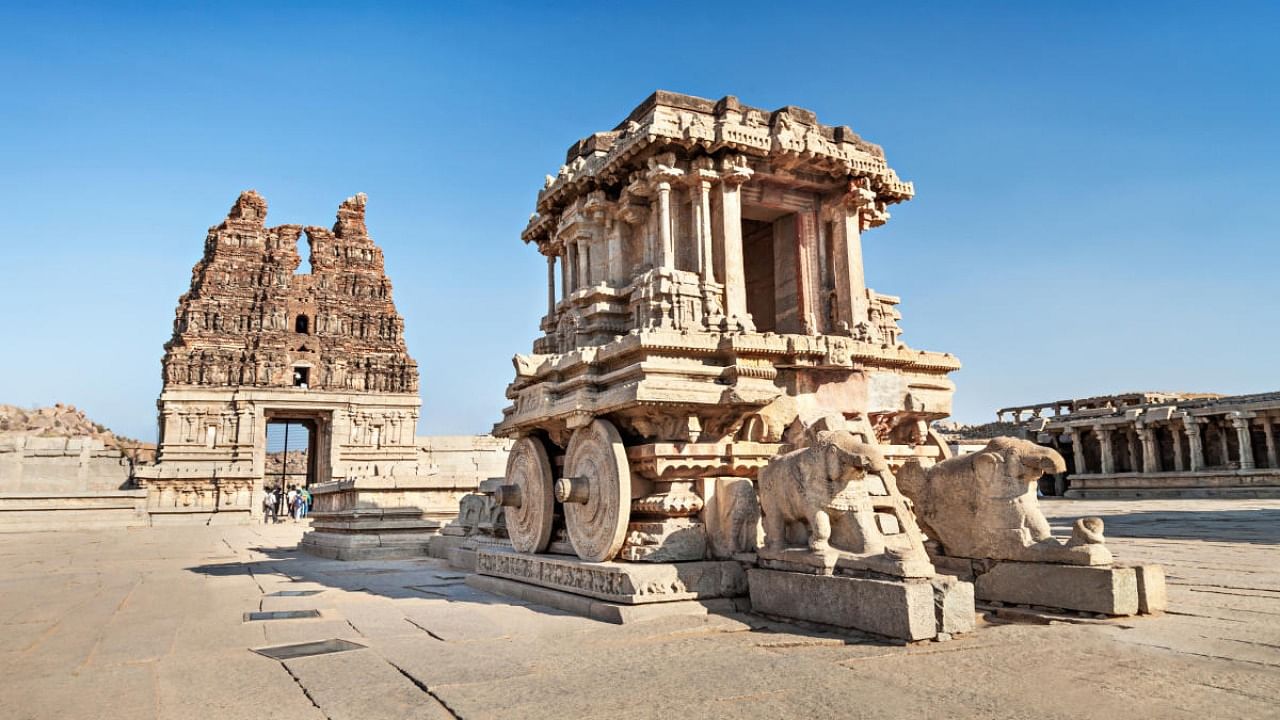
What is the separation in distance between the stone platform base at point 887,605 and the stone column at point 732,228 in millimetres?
3352

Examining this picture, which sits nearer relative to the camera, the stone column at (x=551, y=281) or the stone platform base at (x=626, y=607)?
the stone platform base at (x=626, y=607)

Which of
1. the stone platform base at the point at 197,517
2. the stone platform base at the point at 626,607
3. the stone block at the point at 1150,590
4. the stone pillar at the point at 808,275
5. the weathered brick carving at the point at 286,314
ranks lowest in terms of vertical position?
the stone platform base at the point at 197,517

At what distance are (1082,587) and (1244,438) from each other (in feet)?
98.5

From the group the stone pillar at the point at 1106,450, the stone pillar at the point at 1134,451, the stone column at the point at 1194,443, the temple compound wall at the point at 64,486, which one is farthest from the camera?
the stone pillar at the point at 1106,450

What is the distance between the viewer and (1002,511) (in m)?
5.89

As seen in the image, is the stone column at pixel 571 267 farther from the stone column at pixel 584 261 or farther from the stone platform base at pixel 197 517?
the stone platform base at pixel 197 517

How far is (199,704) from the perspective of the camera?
3861 mm

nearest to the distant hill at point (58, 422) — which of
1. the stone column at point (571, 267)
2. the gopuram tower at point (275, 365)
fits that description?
the gopuram tower at point (275, 365)

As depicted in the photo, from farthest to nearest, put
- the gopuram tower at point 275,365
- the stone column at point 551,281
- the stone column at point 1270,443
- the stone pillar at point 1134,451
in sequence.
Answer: the gopuram tower at point 275,365 → the stone pillar at point 1134,451 → the stone column at point 1270,443 → the stone column at point 551,281

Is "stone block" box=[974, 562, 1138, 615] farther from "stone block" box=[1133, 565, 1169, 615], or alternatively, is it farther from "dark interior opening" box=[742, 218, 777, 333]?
"dark interior opening" box=[742, 218, 777, 333]

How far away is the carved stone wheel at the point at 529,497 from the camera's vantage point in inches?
307

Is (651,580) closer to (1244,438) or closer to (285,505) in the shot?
(1244,438)

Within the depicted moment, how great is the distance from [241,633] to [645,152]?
18.2 ft

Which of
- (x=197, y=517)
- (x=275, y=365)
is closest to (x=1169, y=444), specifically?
(x=197, y=517)
